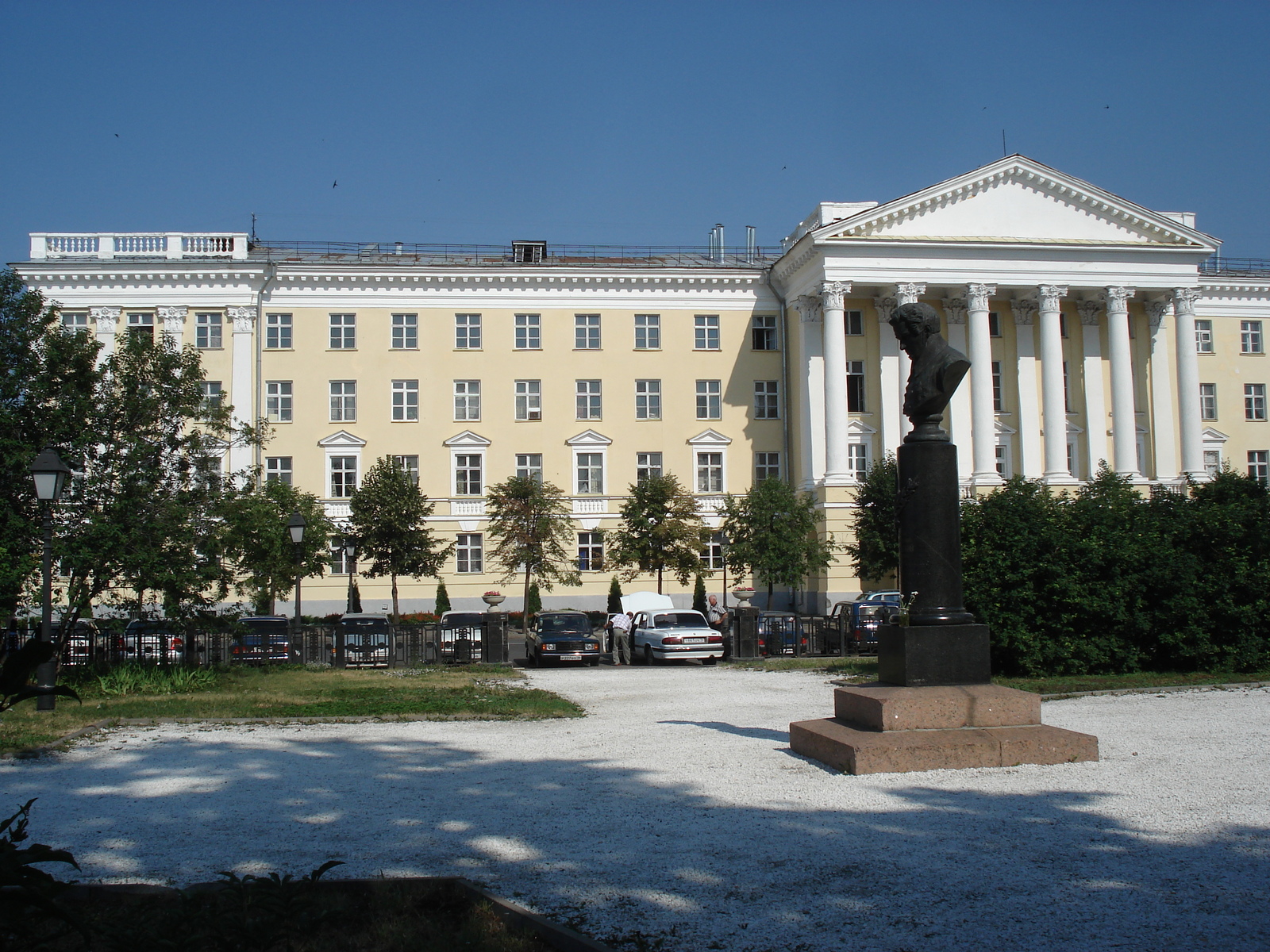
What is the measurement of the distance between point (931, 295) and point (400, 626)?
103 feet

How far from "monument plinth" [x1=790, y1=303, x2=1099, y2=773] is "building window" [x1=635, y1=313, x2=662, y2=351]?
38.6 m

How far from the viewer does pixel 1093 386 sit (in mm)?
49656

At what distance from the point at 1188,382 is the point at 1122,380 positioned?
3379 millimetres

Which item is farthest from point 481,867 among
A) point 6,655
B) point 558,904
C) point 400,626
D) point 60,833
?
point 400,626

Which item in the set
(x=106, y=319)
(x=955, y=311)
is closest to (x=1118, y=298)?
(x=955, y=311)

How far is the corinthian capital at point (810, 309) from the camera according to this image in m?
47.4

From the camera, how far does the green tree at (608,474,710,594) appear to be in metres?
41.4

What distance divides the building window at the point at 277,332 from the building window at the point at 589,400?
1329 centimetres

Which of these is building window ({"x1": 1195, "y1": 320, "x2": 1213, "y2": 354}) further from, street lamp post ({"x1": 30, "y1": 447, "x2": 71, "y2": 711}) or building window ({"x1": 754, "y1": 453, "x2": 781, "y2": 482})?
street lamp post ({"x1": 30, "y1": 447, "x2": 71, "y2": 711})

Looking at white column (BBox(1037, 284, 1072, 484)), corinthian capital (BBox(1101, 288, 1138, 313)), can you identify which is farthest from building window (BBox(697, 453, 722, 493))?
corinthian capital (BBox(1101, 288, 1138, 313))

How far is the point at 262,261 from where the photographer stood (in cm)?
4628

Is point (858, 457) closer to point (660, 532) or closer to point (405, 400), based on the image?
point (660, 532)

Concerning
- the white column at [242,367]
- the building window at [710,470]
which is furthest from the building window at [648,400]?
the white column at [242,367]

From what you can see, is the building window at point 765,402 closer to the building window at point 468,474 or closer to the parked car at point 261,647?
the building window at point 468,474
